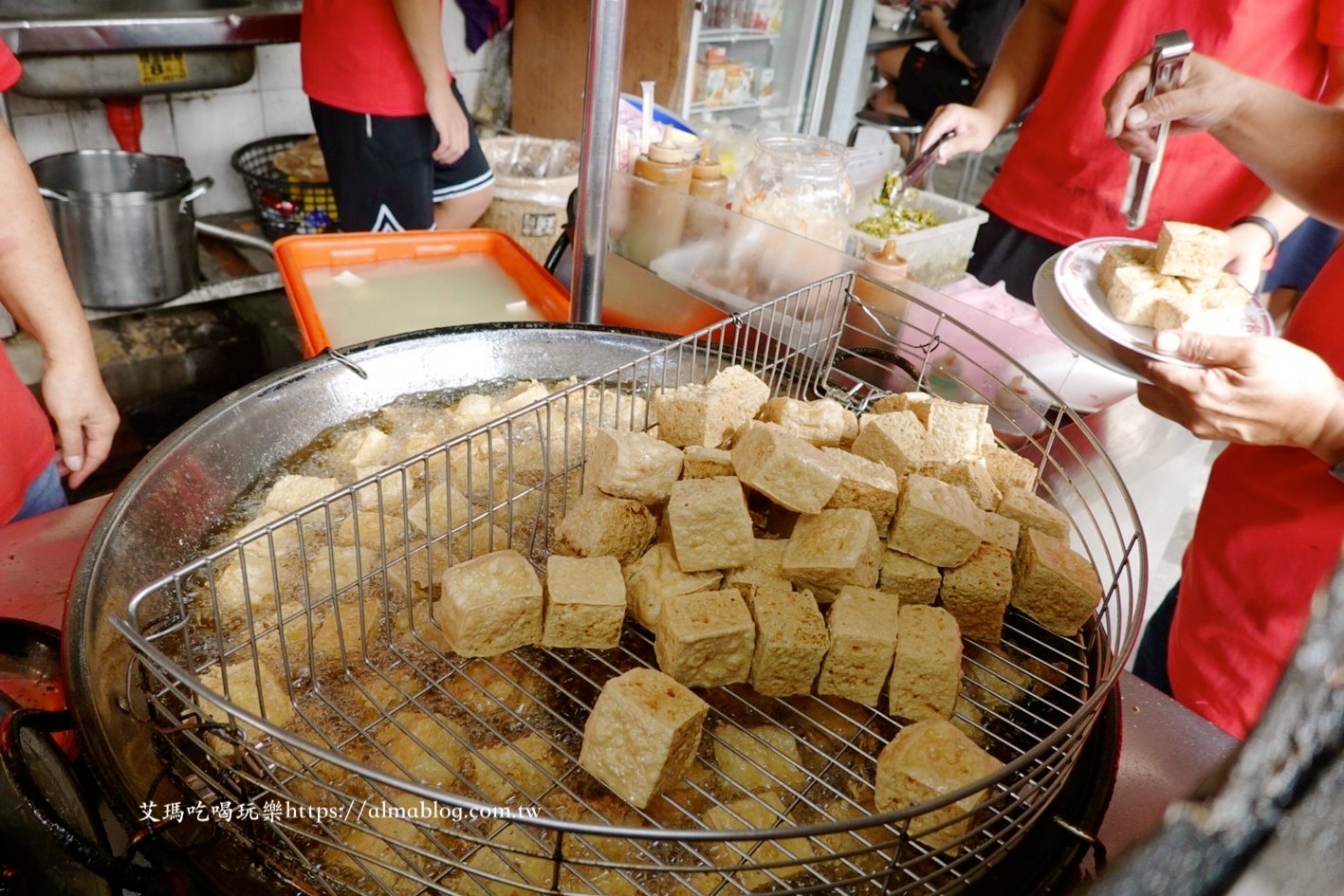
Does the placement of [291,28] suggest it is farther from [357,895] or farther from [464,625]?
[357,895]

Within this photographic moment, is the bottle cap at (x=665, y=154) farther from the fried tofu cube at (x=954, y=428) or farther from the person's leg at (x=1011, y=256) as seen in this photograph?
the fried tofu cube at (x=954, y=428)

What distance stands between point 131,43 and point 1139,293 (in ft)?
11.2

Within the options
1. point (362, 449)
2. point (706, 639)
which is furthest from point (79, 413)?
point (706, 639)

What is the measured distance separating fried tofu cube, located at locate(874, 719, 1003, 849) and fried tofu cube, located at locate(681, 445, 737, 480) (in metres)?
0.45

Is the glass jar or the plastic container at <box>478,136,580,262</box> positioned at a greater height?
the glass jar

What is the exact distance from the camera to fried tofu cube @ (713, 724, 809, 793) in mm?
1042

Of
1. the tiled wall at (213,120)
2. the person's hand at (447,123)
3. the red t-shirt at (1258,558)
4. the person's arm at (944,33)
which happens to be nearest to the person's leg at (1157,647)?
the red t-shirt at (1258,558)

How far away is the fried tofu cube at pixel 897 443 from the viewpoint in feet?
4.48

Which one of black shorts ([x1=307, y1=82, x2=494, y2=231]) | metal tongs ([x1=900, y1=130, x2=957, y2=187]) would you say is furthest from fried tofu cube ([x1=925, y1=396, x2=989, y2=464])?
black shorts ([x1=307, y1=82, x2=494, y2=231])

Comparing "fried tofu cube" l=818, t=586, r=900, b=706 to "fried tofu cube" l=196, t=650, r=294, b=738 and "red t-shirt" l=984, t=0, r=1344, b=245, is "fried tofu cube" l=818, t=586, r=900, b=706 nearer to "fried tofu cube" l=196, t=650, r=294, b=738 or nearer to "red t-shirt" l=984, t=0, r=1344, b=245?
"fried tofu cube" l=196, t=650, r=294, b=738

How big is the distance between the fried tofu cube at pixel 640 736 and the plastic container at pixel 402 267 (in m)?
1.27

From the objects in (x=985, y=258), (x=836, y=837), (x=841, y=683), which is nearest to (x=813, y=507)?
(x=841, y=683)

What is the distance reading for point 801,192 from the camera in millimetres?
2109

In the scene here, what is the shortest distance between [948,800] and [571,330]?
48.2 inches
